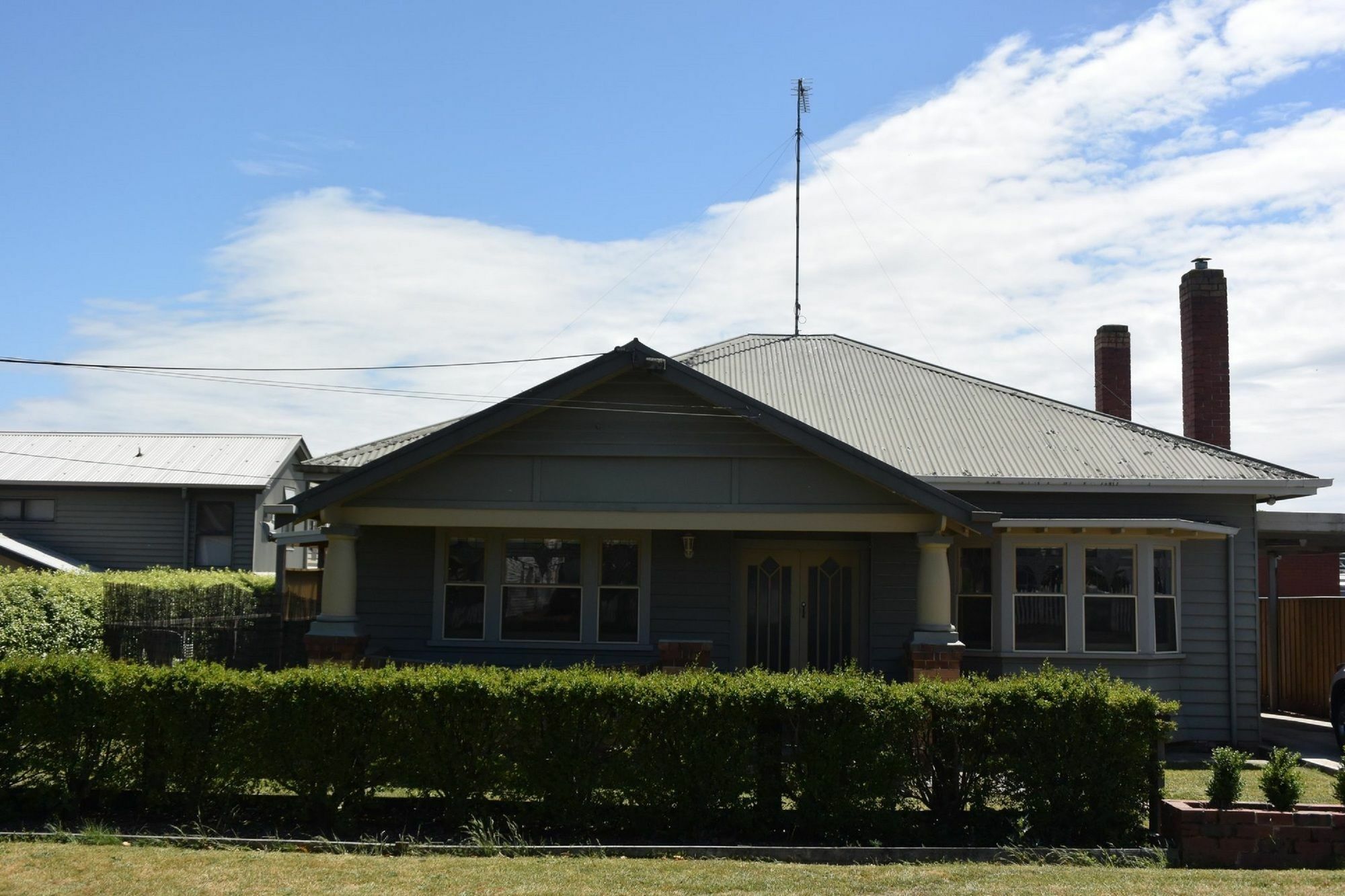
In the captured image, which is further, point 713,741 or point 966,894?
point 713,741

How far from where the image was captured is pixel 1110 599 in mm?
14312

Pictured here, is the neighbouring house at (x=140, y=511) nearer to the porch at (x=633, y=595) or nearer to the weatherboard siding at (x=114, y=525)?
the weatherboard siding at (x=114, y=525)

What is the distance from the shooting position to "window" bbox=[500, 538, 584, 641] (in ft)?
46.7

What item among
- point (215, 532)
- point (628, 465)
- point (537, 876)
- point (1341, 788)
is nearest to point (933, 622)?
point (628, 465)

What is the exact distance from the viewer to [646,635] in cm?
1403

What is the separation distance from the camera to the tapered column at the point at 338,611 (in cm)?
1274

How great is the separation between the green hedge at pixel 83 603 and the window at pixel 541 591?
5525 mm

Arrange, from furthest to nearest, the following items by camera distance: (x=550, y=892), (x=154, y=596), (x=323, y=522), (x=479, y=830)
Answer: (x=154, y=596) < (x=323, y=522) < (x=479, y=830) < (x=550, y=892)

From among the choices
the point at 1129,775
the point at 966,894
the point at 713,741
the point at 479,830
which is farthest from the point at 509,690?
the point at 1129,775

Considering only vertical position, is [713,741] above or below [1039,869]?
above

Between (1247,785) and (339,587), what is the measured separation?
9.50m

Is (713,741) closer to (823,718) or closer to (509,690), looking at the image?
(823,718)

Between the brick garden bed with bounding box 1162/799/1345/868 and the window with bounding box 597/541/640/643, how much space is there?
725 centimetres

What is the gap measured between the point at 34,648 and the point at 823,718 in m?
11.5
